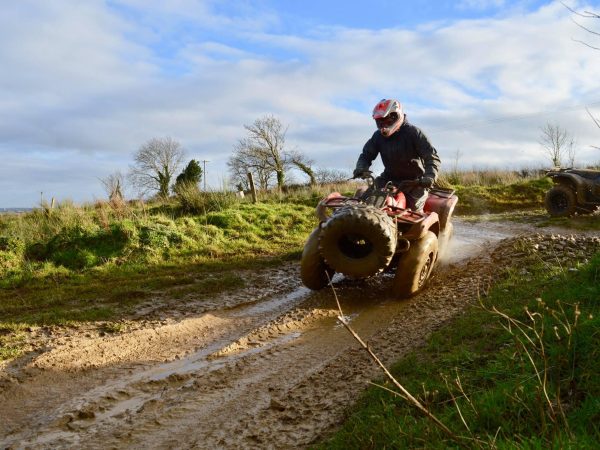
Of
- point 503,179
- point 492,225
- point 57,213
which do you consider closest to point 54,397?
point 57,213

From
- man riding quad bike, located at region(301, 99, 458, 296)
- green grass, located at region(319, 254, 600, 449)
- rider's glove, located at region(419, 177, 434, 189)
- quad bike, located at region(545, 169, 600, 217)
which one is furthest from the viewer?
quad bike, located at region(545, 169, 600, 217)

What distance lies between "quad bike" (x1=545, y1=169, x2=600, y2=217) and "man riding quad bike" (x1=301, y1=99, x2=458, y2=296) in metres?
8.51

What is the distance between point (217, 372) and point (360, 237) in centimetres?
239

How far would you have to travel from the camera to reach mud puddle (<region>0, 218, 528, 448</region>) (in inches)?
148

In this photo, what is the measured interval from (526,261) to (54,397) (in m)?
6.25

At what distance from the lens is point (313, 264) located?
23.2 feet

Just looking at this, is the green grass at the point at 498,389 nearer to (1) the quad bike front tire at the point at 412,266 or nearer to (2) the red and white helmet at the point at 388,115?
(1) the quad bike front tire at the point at 412,266

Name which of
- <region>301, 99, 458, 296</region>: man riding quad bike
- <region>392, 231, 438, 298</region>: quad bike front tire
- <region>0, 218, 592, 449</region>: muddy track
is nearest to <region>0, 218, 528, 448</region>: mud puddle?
<region>0, 218, 592, 449</region>: muddy track

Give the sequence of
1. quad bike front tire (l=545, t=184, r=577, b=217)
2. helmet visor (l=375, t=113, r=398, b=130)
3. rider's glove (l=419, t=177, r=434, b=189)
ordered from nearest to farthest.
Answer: rider's glove (l=419, t=177, r=434, b=189) → helmet visor (l=375, t=113, r=398, b=130) → quad bike front tire (l=545, t=184, r=577, b=217)

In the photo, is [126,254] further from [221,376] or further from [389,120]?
[221,376]

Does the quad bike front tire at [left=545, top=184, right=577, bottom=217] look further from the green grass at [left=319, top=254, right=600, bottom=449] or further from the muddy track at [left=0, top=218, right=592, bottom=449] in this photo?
the green grass at [left=319, top=254, right=600, bottom=449]

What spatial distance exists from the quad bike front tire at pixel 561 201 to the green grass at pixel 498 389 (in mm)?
11530

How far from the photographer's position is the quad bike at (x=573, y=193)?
49.0 feet

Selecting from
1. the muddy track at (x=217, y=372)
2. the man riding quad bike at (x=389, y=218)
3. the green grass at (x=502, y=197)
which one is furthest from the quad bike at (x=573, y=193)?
the muddy track at (x=217, y=372)
